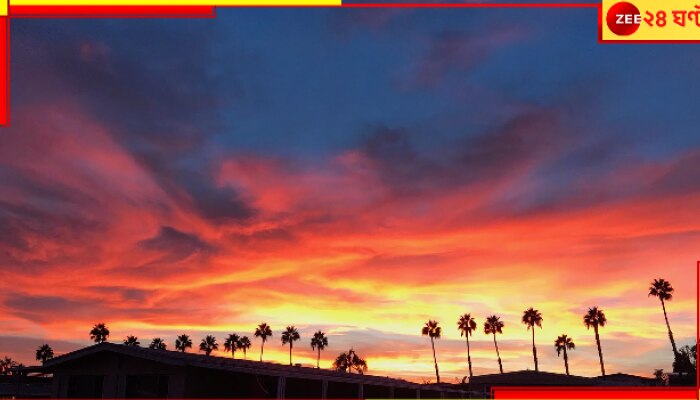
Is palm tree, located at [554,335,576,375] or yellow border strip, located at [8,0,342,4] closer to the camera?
yellow border strip, located at [8,0,342,4]

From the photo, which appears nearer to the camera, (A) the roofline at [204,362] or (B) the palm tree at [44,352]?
(A) the roofline at [204,362]

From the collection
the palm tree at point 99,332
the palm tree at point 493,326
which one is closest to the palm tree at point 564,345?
the palm tree at point 493,326

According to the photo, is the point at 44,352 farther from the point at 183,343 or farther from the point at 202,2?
the point at 202,2

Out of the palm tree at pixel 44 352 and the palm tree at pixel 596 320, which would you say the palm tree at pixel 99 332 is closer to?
the palm tree at pixel 44 352

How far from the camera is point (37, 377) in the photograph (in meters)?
29.2

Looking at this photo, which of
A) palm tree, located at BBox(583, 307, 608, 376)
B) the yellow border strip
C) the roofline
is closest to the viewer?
the yellow border strip

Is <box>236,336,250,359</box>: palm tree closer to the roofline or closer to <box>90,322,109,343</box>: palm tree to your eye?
<box>90,322,109,343</box>: palm tree

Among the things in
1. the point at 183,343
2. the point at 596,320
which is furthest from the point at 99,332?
the point at 596,320

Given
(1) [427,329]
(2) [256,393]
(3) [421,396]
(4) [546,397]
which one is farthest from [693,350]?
(4) [546,397]

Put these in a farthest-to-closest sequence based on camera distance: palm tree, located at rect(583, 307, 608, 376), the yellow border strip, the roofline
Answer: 1. palm tree, located at rect(583, 307, 608, 376)
2. the roofline
3. the yellow border strip

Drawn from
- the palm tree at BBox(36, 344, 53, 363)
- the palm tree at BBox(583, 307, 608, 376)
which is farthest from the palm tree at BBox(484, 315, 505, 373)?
the palm tree at BBox(36, 344, 53, 363)

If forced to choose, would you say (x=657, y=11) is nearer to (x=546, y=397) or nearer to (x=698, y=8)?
(x=698, y=8)

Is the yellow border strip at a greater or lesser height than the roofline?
greater

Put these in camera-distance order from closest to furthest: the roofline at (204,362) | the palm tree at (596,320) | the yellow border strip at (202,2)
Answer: the yellow border strip at (202,2), the roofline at (204,362), the palm tree at (596,320)
